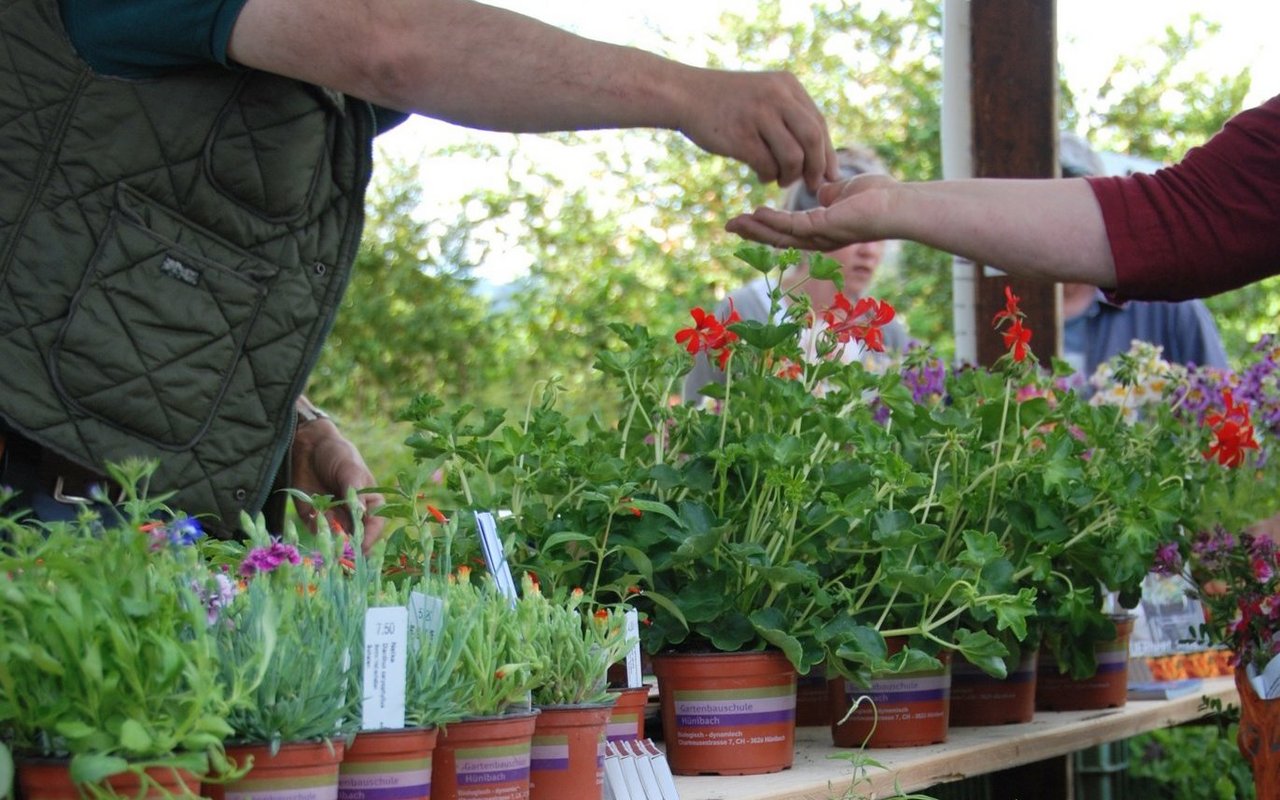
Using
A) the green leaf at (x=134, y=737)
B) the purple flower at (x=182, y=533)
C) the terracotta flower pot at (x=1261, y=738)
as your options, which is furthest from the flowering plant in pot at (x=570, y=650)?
the terracotta flower pot at (x=1261, y=738)

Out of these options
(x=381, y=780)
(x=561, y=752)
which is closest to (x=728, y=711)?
(x=561, y=752)

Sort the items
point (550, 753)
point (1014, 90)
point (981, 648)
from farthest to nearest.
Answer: point (1014, 90) → point (981, 648) → point (550, 753)

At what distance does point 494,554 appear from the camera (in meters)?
1.40

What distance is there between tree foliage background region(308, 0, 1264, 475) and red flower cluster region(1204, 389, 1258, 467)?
367 centimetres

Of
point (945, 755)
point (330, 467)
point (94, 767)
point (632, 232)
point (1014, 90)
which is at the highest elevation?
point (632, 232)

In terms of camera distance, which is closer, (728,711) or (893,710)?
(728,711)

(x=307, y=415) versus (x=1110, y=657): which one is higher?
(x=307, y=415)

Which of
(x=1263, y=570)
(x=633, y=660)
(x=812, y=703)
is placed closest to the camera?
(x=633, y=660)

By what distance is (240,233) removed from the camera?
179 centimetres

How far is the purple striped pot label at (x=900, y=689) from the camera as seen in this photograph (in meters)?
1.78

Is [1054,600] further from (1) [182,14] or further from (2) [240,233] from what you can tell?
(1) [182,14]

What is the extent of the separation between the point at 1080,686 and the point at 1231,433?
1.50 ft

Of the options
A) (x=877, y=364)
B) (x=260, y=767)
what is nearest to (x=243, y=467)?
(x=260, y=767)

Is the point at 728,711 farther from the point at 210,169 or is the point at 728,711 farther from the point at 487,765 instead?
the point at 210,169
